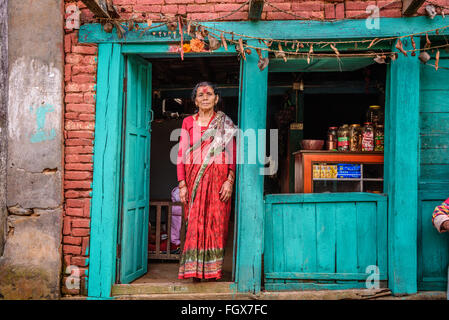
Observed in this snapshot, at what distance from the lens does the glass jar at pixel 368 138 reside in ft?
14.3

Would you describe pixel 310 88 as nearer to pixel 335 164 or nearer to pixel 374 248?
pixel 335 164

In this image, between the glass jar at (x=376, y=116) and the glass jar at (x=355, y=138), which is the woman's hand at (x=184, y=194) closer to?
the glass jar at (x=355, y=138)

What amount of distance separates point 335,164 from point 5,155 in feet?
12.3

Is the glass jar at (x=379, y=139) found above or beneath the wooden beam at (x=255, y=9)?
beneath

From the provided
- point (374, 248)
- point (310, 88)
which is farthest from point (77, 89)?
point (310, 88)

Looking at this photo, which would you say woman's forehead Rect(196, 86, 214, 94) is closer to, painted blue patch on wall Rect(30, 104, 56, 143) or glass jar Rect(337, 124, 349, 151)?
painted blue patch on wall Rect(30, 104, 56, 143)

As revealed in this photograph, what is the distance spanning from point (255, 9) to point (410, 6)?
1522mm

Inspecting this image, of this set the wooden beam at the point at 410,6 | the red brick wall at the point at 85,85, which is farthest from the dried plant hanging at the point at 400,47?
the red brick wall at the point at 85,85

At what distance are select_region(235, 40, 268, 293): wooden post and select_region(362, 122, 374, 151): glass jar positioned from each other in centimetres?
145

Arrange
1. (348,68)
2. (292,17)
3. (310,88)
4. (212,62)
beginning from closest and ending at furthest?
(292,17), (348,68), (212,62), (310,88)

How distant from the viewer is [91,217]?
3754 mm

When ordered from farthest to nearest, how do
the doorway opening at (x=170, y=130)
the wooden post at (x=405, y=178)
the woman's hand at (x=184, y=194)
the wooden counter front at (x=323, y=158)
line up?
1. the doorway opening at (x=170, y=130)
2. the wooden counter front at (x=323, y=158)
3. the woman's hand at (x=184, y=194)
4. the wooden post at (x=405, y=178)

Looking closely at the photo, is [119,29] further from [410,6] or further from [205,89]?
[410,6]

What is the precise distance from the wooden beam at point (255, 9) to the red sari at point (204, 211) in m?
1.24
